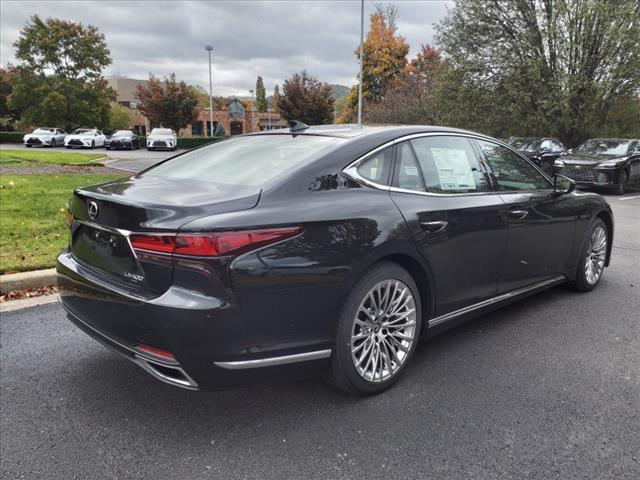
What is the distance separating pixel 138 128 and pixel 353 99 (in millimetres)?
28348

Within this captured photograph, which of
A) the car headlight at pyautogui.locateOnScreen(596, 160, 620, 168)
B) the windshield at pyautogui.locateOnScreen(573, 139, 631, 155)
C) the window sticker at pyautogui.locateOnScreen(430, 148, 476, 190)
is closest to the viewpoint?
the window sticker at pyautogui.locateOnScreen(430, 148, 476, 190)

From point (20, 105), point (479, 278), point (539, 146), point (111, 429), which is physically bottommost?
point (111, 429)

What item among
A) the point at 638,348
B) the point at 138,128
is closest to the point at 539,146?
the point at 638,348

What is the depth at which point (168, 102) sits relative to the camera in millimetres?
42750

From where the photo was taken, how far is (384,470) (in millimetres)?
2312

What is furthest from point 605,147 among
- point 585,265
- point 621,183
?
point 585,265

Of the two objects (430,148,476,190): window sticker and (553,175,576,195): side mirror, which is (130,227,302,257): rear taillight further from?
(553,175,576,195): side mirror

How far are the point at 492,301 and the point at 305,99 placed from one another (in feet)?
135

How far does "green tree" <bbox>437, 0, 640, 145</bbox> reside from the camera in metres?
18.6

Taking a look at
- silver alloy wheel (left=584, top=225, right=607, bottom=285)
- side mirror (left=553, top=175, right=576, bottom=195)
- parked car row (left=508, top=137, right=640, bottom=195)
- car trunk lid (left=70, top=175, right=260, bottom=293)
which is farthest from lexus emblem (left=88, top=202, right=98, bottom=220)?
parked car row (left=508, top=137, right=640, bottom=195)

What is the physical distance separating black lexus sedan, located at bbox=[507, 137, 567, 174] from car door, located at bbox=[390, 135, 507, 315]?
13.5 metres

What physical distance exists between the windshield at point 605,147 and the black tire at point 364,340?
1463 cm

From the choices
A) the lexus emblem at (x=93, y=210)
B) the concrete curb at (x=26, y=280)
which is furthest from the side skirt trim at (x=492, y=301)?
the concrete curb at (x=26, y=280)

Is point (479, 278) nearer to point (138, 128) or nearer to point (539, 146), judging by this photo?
point (539, 146)
